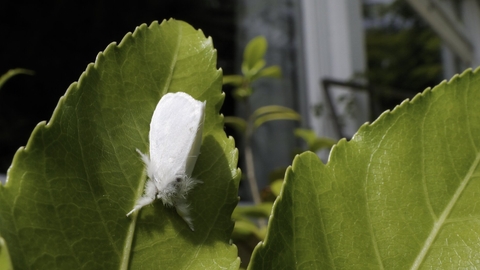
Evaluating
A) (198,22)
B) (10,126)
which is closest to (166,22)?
(10,126)

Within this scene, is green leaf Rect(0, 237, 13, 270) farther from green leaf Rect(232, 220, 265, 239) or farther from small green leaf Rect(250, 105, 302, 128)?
small green leaf Rect(250, 105, 302, 128)

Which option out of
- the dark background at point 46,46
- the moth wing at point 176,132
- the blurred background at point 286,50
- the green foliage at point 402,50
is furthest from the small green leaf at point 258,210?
the green foliage at point 402,50

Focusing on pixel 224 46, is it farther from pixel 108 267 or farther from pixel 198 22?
pixel 108 267

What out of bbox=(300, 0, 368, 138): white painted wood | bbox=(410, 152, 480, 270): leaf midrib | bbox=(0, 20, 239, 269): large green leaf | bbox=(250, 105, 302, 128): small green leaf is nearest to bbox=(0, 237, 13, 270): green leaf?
bbox=(0, 20, 239, 269): large green leaf

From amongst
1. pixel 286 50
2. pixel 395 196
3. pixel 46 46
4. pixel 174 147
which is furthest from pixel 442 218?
pixel 286 50

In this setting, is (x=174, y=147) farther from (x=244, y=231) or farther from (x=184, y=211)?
(x=244, y=231)

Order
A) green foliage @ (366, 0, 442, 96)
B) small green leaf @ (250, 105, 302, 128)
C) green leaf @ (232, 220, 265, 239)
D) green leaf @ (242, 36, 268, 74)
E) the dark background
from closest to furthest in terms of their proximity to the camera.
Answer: green leaf @ (232, 220, 265, 239) < green leaf @ (242, 36, 268, 74) < small green leaf @ (250, 105, 302, 128) < the dark background < green foliage @ (366, 0, 442, 96)
